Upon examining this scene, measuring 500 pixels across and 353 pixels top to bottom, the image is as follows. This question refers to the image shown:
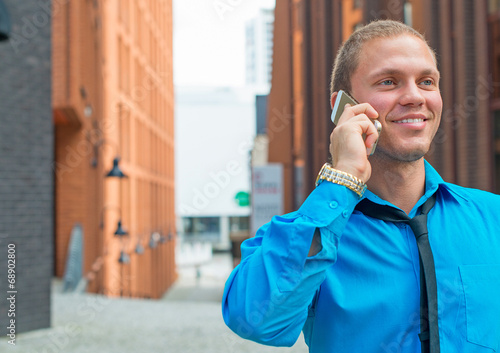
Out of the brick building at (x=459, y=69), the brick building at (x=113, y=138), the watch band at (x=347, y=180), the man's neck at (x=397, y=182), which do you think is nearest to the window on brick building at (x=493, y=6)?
the brick building at (x=459, y=69)

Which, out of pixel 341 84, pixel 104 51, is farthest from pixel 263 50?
pixel 341 84

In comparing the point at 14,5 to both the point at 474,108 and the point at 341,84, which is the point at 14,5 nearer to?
the point at 474,108

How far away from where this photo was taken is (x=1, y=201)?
966 cm

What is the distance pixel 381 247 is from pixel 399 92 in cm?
46

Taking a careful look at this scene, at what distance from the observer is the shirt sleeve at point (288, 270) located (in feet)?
4.88

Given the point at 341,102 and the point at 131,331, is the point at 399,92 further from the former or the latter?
the point at 131,331

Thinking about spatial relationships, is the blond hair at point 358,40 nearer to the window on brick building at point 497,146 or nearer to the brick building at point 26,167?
the brick building at point 26,167

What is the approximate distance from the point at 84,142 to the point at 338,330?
1977 centimetres

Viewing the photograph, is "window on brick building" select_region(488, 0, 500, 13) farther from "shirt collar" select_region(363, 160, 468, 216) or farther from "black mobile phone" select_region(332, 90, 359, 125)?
"black mobile phone" select_region(332, 90, 359, 125)

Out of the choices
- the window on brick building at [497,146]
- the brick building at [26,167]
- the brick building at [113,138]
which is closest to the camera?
Answer: the brick building at [26,167]

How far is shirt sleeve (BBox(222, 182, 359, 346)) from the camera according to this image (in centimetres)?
149

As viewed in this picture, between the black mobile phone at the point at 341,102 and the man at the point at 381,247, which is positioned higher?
the black mobile phone at the point at 341,102

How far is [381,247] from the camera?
170cm

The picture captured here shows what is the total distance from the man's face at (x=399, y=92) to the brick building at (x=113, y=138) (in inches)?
639
